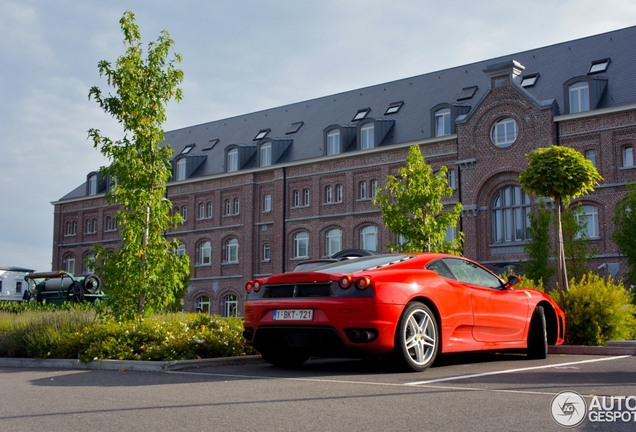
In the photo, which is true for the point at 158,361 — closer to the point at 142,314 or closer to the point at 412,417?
the point at 142,314

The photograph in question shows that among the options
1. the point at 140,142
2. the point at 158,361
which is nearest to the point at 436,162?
the point at 140,142

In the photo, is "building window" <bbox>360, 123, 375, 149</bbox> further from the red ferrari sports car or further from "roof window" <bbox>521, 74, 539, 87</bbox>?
the red ferrari sports car

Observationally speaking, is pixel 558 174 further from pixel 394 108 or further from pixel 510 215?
pixel 394 108

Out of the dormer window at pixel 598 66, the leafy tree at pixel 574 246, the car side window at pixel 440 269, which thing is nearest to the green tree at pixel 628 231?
the leafy tree at pixel 574 246

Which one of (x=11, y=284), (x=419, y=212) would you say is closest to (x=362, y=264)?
(x=419, y=212)

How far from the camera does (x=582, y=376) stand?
730 cm

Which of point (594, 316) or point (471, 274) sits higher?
point (471, 274)

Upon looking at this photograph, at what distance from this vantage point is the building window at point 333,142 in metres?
43.6

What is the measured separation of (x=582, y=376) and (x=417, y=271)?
1977 mm

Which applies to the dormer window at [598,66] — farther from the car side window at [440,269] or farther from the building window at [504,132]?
the car side window at [440,269]

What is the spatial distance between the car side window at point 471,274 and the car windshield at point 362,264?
562mm

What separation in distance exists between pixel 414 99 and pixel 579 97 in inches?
423

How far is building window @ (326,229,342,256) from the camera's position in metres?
43.1

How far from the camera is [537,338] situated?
9633mm
